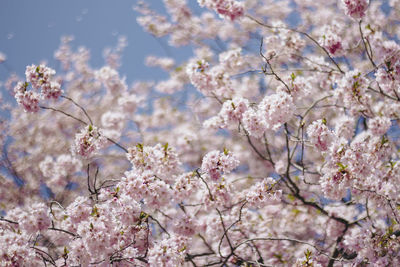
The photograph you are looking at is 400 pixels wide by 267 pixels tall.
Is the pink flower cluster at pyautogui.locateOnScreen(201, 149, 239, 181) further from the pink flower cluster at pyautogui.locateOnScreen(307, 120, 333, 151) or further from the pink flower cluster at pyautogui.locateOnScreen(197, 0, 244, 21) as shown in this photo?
the pink flower cluster at pyautogui.locateOnScreen(197, 0, 244, 21)

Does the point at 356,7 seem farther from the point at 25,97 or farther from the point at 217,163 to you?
the point at 25,97

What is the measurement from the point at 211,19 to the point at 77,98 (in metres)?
4.68

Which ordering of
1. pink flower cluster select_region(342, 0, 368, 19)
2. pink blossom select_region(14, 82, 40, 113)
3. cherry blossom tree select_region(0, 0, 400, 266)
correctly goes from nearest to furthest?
cherry blossom tree select_region(0, 0, 400, 266), pink flower cluster select_region(342, 0, 368, 19), pink blossom select_region(14, 82, 40, 113)

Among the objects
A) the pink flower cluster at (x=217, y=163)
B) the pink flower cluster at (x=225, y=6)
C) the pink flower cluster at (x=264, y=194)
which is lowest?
the pink flower cluster at (x=264, y=194)

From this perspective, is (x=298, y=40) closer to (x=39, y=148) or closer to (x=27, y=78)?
(x=27, y=78)

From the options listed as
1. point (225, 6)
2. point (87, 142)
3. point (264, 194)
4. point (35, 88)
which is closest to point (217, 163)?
point (264, 194)

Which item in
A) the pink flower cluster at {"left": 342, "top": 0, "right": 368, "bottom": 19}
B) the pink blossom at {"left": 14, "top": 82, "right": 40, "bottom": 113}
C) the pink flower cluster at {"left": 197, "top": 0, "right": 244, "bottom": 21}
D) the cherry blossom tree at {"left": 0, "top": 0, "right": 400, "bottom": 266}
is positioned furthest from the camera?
the pink flower cluster at {"left": 197, "top": 0, "right": 244, "bottom": 21}

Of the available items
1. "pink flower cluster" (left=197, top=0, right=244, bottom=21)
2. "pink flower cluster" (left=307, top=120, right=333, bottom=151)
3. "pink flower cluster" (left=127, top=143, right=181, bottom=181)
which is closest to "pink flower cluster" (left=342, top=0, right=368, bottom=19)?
"pink flower cluster" (left=197, top=0, right=244, bottom=21)

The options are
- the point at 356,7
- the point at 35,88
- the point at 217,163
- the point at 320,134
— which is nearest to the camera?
the point at 320,134

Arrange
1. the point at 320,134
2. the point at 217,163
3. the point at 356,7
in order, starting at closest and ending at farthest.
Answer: the point at 320,134
the point at 217,163
the point at 356,7

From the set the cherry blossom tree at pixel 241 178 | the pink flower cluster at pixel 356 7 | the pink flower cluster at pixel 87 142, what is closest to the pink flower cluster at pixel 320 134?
the cherry blossom tree at pixel 241 178

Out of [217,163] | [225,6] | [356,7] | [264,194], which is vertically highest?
[225,6]

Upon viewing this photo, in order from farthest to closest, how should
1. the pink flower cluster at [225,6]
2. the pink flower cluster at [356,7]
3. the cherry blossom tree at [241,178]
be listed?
the pink flower cluster at [225,6] < the pink flower cluster at [356,7] < the cherry blossom tree at [241,178]

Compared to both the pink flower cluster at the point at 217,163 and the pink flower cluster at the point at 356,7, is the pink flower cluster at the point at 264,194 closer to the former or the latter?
the pink flower cluster at the point at 217,163
